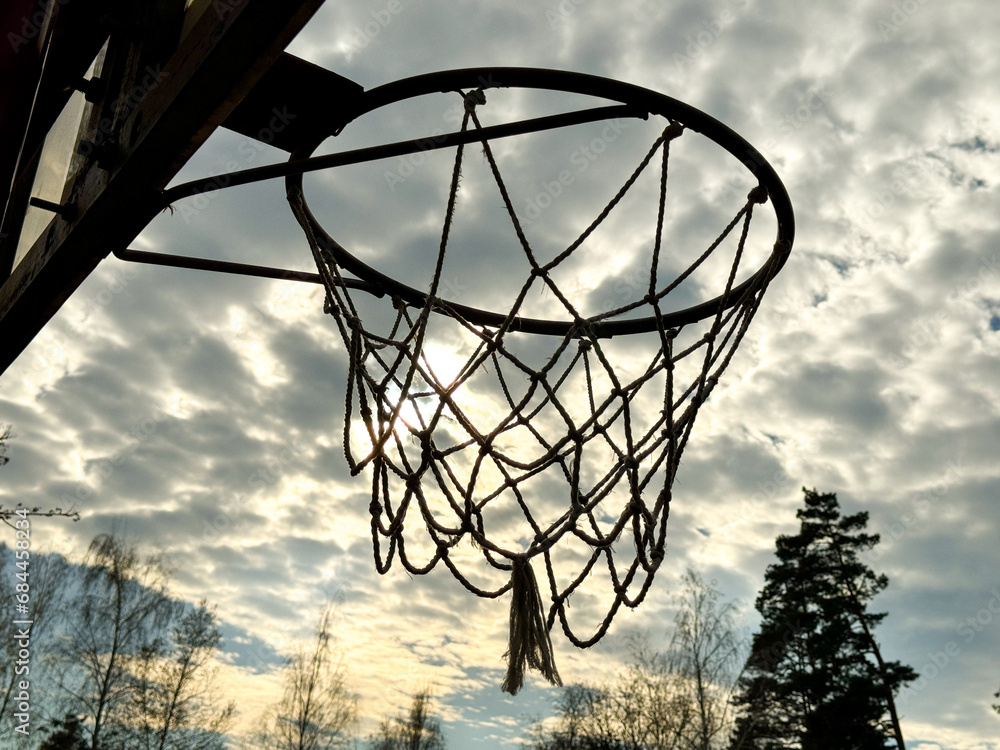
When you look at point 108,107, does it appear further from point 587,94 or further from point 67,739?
point 67,739

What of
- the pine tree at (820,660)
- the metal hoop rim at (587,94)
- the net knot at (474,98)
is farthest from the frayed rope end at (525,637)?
the pine tree at (820,660)

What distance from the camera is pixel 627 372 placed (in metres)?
2.89

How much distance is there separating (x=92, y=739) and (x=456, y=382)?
52.8 feet

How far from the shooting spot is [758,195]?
275 centimetres

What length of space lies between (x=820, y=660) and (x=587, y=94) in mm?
17716

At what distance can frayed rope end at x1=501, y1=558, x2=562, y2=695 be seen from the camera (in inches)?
92.7

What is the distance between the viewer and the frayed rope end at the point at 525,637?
235cm

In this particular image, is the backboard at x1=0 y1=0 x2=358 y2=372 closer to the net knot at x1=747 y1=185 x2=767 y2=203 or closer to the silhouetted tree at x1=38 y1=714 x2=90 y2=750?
the net knot at x1=747 y1=185 x2=767 y2=203

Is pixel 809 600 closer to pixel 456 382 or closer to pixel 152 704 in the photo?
pixel 152 704

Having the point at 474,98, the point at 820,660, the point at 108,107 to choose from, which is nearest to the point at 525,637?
the point at 474,98

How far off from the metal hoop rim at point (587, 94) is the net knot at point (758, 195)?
0.9 inches

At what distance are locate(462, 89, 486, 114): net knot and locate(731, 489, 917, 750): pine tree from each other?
673 inches

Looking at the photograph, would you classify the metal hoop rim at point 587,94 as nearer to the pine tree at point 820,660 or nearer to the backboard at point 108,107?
the backboard at point 108,107

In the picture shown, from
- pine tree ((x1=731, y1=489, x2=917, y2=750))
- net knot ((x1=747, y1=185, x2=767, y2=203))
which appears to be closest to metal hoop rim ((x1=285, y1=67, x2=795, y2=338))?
net knot ((x1=747, y1=185, x2=767, y2=203))
